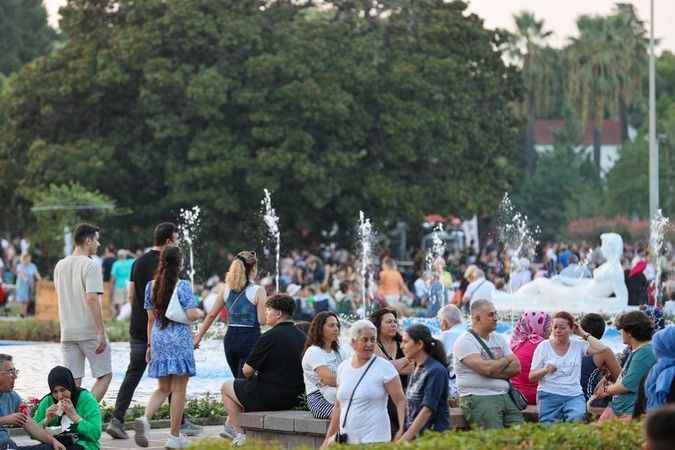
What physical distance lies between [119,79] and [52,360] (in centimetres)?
2442

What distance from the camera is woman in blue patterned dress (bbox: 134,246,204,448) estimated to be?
40.5 feet

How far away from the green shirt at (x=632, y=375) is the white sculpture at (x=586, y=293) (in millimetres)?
15953

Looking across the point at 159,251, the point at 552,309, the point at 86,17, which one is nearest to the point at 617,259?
the point at 552,309

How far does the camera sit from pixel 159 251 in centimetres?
1297

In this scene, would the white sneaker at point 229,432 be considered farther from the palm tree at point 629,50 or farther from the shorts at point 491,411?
the palm tree at point 629,50

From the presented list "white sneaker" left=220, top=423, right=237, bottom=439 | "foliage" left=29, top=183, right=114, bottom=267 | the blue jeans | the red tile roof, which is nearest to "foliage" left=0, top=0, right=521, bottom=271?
"foliage" left=29, top=183, right=114, bottom=267

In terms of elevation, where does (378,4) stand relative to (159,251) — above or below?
above

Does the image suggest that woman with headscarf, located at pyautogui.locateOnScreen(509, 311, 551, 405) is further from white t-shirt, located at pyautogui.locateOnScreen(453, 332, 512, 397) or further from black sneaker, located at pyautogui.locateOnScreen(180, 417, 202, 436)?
black sneaker, located at pyautogui.locateOnScreen(180, 417, 202, 436)

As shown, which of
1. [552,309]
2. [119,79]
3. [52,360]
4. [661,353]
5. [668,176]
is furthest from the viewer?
[668,176]

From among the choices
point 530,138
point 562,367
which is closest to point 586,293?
point 562,367

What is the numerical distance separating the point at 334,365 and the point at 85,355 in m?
2.60

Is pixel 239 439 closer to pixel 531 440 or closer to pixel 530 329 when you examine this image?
pixel 530 329

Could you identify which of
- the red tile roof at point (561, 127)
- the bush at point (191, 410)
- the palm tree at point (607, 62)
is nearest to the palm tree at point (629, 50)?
the palm tree at point (607, 62)

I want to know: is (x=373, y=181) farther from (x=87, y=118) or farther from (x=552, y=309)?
(x=552, y=309)
